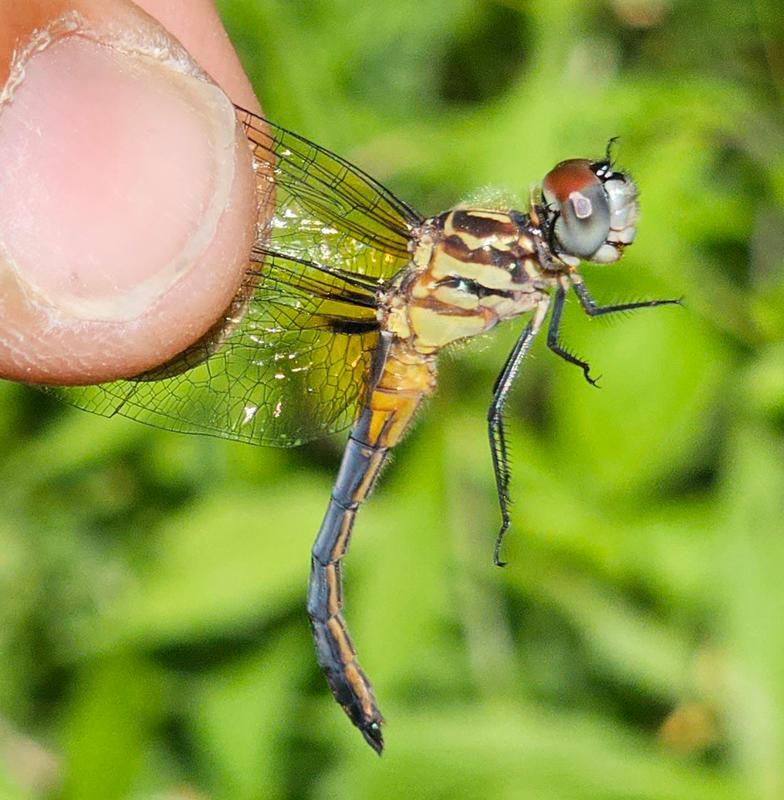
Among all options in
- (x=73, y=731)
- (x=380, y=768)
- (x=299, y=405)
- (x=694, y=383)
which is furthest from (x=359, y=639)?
(x=694, y=383)

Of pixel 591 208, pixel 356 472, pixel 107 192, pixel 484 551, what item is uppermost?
pixel 107 192

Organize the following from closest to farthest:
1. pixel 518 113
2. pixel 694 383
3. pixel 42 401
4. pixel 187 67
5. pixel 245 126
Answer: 1. pixel 187 67
2. pixel 245 126
3. pixel 694 383
4. pixel 518 113
5. pixel 42 401

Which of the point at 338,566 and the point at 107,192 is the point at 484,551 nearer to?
the point at 338,566

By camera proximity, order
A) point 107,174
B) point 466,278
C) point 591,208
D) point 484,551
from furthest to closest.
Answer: point 484,551 → point 466,278 → point 591,208 → point 107,174

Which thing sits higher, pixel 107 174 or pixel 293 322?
pixel 107 174

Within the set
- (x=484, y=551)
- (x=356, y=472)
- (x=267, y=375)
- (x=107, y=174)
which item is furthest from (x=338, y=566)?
(x=107, y=174)

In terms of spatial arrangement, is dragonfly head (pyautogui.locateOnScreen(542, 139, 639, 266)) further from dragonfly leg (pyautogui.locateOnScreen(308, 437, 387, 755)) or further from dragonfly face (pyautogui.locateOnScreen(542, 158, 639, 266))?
dragonfly leg (pyautogui.locateOnScreen(308, 437, 387, 755))

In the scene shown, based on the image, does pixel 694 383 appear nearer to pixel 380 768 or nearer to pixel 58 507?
pixel 380 768

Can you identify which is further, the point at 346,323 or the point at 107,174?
the point at 346,323
